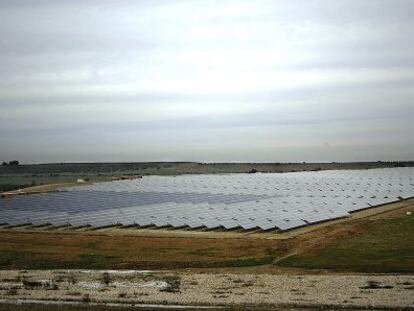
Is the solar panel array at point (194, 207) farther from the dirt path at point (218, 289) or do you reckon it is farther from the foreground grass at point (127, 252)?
the dirt path at point (218, 289)

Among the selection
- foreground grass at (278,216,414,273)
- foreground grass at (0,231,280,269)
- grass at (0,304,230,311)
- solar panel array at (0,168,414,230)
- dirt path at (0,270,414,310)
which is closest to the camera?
grass at (0,304,230,311)

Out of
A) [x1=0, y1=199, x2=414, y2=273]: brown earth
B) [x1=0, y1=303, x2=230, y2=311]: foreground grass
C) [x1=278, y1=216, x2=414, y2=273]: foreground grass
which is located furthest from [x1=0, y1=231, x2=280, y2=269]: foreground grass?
[x1=0, y1=303, x2=230, y2=311]: foreground grass

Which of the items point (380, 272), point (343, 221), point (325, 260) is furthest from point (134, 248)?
point (343, 221)

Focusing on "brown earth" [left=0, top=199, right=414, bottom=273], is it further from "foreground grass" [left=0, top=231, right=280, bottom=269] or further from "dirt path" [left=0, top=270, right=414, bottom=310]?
"dirt path" [left=0, top=270, right=414, bottom=310]

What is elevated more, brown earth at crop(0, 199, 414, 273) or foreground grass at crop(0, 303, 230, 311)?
foreground grass at crop(0, 303, 230, 311)

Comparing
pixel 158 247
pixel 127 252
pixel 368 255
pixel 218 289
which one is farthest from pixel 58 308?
pixel 368 255

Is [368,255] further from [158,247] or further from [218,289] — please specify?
[158,247]

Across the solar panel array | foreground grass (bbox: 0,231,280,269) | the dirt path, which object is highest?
the solar panel array

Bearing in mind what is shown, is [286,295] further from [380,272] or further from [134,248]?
[134,248]

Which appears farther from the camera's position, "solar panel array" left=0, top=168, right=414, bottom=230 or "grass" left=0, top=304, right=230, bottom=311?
"solar panel array" left=0, top=168, right=414, bottom=230
